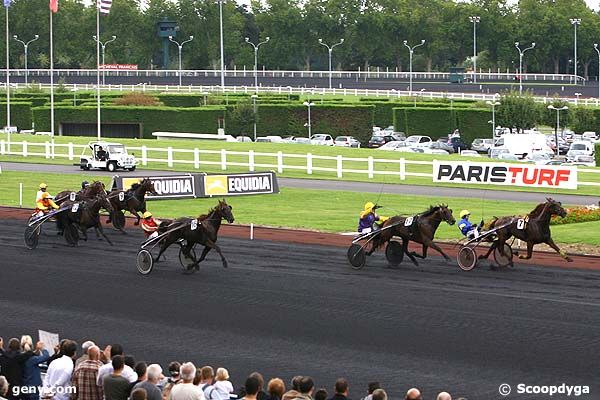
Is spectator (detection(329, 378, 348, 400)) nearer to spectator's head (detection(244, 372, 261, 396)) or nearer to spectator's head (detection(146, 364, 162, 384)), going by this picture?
spectator's head (detection(244, 372, 261, 396))

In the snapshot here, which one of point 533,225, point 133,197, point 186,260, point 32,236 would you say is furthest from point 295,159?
point 533,225

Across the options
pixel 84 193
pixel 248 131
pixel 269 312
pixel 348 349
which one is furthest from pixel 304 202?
pixel 248 131

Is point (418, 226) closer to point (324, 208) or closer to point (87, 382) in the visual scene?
point (87, 382)

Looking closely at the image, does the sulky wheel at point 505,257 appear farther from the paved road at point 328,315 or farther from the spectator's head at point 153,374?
the spectator's head at point 153,374

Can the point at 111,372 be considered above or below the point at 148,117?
below

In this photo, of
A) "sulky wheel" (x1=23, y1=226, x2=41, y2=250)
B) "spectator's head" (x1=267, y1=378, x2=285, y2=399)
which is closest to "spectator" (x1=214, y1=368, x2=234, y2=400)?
"spectator's head" (x1=267, y1=378, x2=285, y2=399)

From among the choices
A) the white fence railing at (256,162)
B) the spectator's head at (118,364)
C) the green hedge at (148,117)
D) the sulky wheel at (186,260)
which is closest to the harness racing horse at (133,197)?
the sulky wheel at (186,260)

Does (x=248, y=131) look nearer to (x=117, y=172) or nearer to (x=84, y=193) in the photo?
(x=117, y=172)

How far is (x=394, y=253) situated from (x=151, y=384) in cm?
1295

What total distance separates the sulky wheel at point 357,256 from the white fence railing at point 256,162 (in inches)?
736

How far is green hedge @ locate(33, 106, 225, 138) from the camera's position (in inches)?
2898

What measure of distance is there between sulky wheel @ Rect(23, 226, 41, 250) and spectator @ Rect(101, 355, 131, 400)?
15984mm

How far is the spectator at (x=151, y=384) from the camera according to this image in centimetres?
1194

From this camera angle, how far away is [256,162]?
5122cm
